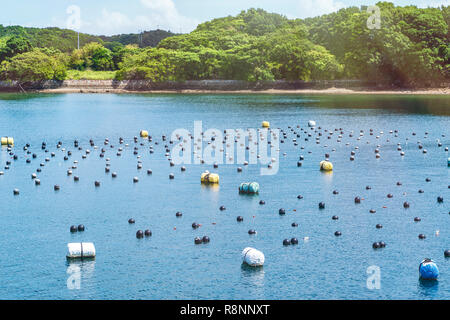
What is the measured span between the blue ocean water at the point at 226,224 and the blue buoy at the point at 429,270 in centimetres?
49

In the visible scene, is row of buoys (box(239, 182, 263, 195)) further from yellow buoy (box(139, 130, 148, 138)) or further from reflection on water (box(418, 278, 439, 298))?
yellow buoy (box(139, 130, 148, 138))

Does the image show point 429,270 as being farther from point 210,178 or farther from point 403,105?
point 403,105

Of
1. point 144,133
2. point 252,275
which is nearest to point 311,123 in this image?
point 144,133

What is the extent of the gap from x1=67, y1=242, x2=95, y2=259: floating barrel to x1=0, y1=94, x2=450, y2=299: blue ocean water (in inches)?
21.9

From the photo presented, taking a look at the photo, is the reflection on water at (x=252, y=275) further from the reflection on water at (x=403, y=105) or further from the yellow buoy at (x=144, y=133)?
the reflection on water at (x=403, y=105)

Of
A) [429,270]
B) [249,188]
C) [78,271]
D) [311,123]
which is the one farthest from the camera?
[311,123]

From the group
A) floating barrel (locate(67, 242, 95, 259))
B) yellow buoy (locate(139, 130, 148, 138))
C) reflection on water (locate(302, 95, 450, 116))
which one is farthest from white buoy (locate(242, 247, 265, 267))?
reflection on water (locate(302, 95, 450, 116))

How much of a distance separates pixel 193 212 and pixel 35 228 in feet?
39.4

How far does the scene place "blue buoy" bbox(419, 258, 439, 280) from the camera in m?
37.5

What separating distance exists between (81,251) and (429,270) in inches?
812

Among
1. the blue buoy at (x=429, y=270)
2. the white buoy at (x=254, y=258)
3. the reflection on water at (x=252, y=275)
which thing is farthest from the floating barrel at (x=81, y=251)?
the blue buoy at (x=429, y=270)

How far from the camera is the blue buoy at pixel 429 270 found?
123 ft

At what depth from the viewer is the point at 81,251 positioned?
4103 centimetres
